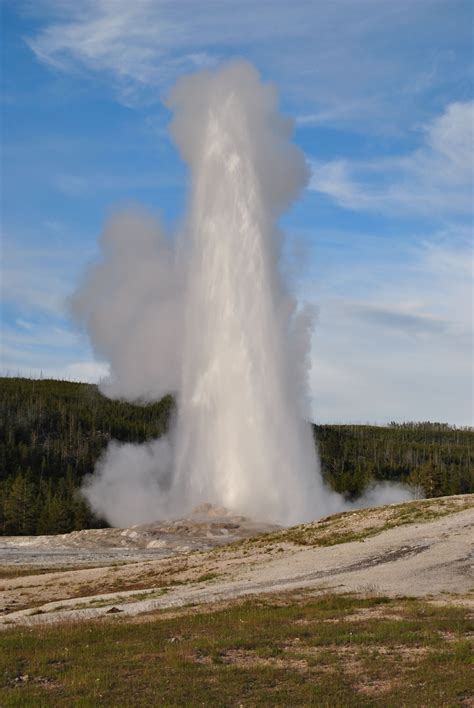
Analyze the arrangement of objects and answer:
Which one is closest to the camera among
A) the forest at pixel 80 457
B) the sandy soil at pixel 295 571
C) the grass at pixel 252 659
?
the grass at pixel 252 659

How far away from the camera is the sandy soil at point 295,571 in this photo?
86.5ft

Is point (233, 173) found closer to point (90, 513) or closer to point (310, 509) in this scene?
point (310, 509)

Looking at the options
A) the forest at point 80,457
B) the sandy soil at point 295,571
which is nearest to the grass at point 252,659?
the sandy soil at point 295,571

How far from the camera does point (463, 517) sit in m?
38.9

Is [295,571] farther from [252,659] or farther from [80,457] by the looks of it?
[80,457]

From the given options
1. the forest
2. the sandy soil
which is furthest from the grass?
the forest

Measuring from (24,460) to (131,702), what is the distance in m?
125

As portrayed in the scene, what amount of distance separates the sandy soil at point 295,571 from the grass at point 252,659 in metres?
3.72

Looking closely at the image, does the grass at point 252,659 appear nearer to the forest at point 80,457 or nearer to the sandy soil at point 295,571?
the sandy soil at point 295,571

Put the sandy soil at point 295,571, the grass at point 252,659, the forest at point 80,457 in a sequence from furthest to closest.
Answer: the forest at point 80,457 → the sandy soil at point 295,571 → the grass at point 252,659

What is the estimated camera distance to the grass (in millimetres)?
13828

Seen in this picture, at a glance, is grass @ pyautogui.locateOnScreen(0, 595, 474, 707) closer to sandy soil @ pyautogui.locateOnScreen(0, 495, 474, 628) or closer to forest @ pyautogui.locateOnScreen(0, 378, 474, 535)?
sandy soil @ pyautogui.locateOnScreen(0, 495, 474, 628)

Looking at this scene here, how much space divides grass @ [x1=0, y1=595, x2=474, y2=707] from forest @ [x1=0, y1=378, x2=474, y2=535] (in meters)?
65.4

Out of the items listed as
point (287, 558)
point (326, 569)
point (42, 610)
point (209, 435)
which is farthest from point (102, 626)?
point (209, 435)
